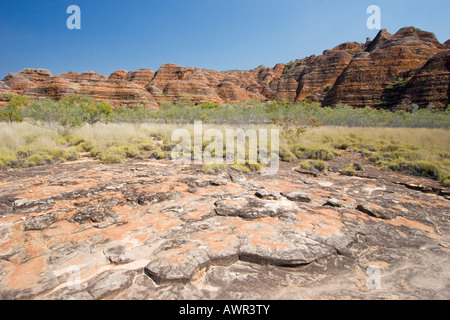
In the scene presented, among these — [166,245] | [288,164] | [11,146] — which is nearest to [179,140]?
[288,164]

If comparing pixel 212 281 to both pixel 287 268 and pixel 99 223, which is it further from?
pixel 99 223

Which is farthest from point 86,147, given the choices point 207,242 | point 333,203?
point 333,203

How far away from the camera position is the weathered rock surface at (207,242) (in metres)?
2.22

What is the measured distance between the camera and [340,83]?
5575 cm

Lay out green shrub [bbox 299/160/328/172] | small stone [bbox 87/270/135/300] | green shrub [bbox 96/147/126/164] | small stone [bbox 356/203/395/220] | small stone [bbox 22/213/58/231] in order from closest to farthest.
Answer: small stone [bbox 87/270/135/300] → small stone [bbox 22/213/58/231] → small stone [bbox 356/203/395/220] → green shrub [bbox 96/147/126/164] → green shrub [bbox 299/160/328/172]

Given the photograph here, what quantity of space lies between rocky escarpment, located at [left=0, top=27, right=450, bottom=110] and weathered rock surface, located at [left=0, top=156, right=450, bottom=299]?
160 ft

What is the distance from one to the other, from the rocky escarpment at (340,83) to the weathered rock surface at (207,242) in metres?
48.6

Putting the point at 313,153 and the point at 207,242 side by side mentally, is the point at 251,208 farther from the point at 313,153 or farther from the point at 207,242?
the point at 313,153

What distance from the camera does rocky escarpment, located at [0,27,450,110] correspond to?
41.6 meters

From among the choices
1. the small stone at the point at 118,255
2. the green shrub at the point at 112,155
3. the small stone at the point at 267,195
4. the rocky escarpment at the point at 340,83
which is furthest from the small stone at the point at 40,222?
the rocky escarpment at the point at 340,83

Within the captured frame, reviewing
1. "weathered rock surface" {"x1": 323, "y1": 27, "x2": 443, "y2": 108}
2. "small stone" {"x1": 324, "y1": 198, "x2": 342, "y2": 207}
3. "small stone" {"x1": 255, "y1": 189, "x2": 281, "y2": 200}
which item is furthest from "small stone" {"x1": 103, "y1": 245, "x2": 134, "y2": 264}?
"weathered rock surface" {"x1": 323, "y1": 27, "x2": 443, "y2": 108}

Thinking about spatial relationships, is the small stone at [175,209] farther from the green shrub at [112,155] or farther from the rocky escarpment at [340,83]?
the rocky escarpment at [340,83]

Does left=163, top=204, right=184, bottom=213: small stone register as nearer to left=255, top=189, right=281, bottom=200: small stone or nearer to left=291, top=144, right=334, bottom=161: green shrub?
left=255, top=189, right=281, bottom=200: small stone

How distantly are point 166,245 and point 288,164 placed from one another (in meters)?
7.42
